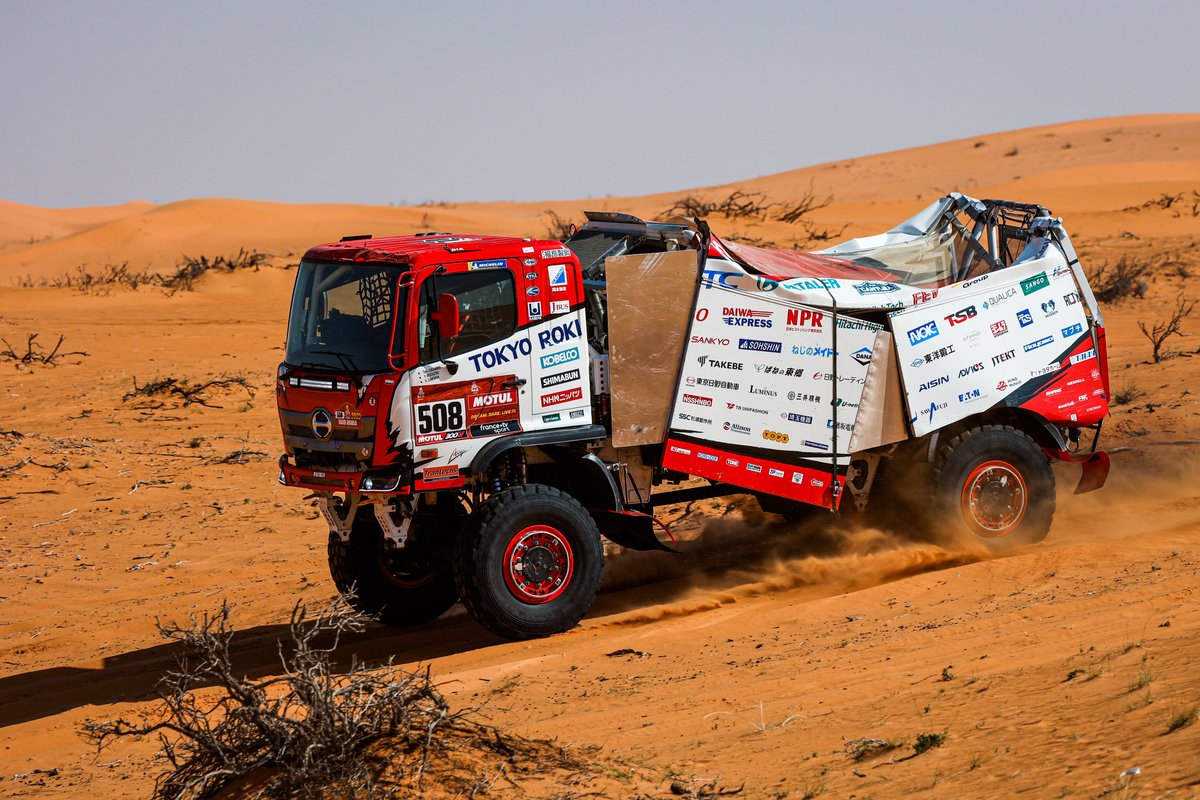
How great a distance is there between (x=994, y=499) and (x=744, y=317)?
2770 mm

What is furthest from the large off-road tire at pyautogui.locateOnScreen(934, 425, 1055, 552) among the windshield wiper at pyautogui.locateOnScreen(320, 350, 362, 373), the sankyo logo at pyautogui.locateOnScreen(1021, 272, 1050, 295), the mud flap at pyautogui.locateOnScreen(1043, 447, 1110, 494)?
the windshield wiper at pyautogui.locateOnScreen(320, 350, 362, 373)

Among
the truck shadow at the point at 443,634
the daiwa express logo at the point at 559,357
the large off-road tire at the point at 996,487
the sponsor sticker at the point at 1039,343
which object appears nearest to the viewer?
the truck shadow at the point at 443,634

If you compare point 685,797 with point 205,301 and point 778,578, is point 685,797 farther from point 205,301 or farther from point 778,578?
point 205,301

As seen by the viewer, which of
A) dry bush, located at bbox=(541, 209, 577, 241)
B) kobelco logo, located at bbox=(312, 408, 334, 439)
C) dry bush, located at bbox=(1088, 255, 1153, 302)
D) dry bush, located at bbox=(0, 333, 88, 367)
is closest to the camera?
kobelco logo, located at bbox=(312, 408, 334, 439)

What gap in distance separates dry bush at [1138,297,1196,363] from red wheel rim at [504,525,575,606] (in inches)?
439

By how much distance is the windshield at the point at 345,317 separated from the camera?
895cm

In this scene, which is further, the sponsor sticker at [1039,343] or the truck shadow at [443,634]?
the sponsor sticker at [1039,343]

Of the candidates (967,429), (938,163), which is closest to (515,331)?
(967,429)

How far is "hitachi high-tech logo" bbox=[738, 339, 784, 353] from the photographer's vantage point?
32.3 feet

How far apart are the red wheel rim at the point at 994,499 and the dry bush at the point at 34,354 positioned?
54.4ft

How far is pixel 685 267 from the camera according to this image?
971cm

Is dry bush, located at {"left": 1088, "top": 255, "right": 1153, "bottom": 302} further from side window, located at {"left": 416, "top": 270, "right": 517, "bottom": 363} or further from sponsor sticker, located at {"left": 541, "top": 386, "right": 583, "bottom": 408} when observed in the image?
side window, located at {"left": 416, "top": 270, "right": 517, "bottom": 363}

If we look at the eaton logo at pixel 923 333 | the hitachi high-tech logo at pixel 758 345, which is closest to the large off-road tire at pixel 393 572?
the hitachi high-tech logo at pixel 758 345

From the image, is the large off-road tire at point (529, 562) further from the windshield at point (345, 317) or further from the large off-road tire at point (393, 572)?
the windshield at point (345, 317)
